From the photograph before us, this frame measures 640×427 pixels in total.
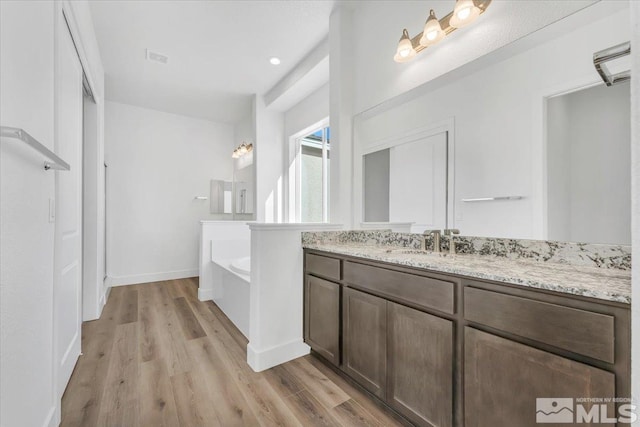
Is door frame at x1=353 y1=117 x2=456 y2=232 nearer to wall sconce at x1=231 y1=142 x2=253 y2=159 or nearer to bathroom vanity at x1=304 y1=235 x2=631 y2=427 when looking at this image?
bathroom vanity at x1=304 y1=235 x2=631 y2=427

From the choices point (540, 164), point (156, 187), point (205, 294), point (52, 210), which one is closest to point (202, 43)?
point (52, 210)

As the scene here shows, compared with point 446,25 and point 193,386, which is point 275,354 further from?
point 446,25

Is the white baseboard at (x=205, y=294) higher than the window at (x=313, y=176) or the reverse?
the reverse

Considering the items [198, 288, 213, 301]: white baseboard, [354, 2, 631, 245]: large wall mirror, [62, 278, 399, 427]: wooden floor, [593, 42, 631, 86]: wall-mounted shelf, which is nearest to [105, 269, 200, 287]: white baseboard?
[198, 288, 213, 301]: white baseboard

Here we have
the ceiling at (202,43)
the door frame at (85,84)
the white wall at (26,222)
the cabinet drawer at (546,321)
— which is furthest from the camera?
the ceiling at (202,43)

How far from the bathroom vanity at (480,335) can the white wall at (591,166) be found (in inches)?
7.3

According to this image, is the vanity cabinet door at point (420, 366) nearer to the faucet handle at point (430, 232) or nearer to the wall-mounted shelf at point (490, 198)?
the faucet handle at point (430, 232)

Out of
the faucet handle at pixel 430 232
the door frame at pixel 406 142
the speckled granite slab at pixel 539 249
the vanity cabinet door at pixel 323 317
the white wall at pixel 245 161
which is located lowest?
the vanity cabinet door at pixel 323 317

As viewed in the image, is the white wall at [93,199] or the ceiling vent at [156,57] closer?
the white wall at [93,199]

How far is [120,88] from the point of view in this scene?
3.71m

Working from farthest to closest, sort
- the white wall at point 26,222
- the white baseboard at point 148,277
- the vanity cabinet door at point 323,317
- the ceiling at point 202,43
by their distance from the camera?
the white baseboard at point 148,277 → the ceiling at point 202,43 → the vanity cabinet door at point 323,317 → the white wall at point 26,222

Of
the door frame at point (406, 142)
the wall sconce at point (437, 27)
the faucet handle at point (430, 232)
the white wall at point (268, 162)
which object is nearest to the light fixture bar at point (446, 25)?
the wall sconce at point (437, 27)

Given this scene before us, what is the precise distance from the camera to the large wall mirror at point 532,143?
1.11 meters

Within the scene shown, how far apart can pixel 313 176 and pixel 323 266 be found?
2.37 m
